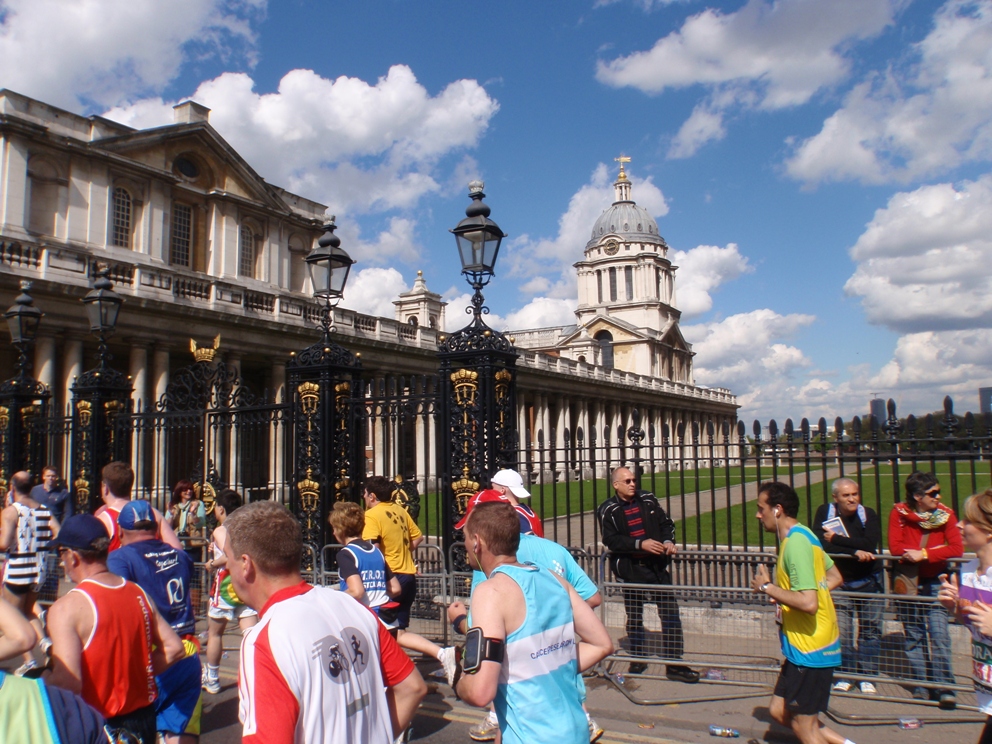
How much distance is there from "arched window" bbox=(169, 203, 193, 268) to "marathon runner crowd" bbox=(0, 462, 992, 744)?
87.9ft

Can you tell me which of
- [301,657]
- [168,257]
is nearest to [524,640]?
[301,657]

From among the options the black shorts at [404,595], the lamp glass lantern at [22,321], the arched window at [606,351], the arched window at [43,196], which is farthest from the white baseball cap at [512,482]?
the arched window at [606,351]

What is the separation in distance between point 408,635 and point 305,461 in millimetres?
5031

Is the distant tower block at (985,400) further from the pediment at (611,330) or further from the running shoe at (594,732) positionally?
the pediment at (611,330)

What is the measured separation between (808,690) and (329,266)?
22.7ft

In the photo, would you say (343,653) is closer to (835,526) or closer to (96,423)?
(835,526)

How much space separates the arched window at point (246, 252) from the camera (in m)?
33.3

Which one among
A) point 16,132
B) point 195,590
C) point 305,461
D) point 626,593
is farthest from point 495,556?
point 16,132

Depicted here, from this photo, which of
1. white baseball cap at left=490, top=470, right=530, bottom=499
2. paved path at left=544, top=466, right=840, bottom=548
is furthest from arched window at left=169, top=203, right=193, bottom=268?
white baseball cap at left=490, top=470, right=530, bottom=499

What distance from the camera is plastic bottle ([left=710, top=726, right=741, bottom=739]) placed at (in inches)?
219

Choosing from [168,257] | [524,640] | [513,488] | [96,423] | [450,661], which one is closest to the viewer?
[524,640]

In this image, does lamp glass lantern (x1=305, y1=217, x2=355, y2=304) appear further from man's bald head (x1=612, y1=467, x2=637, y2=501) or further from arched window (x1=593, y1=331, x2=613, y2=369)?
arched window (x1=593, y1=331, x2=613, y2=369)

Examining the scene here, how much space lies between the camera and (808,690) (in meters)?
4.65

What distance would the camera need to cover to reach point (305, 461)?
31.2ft
